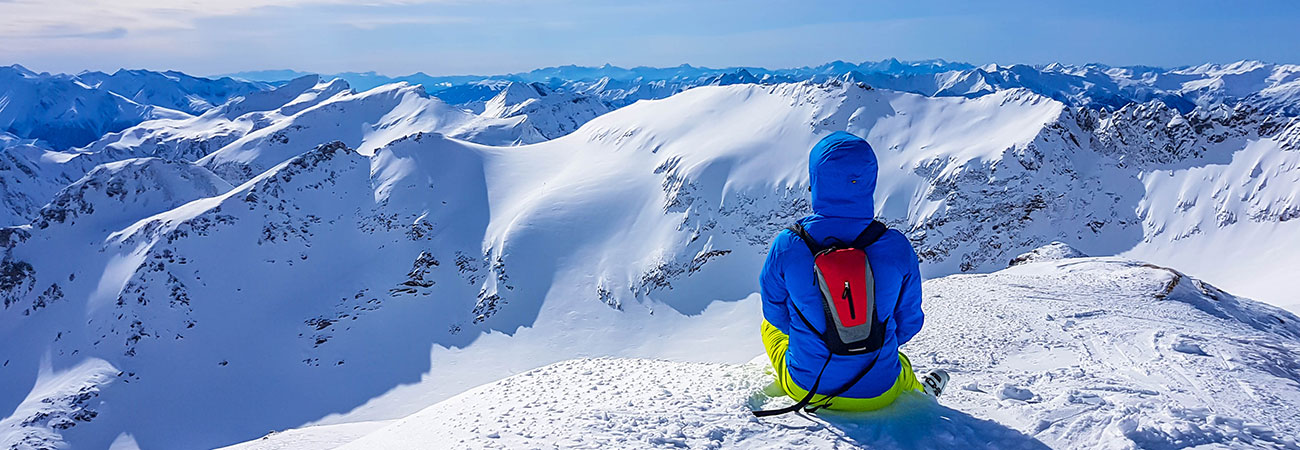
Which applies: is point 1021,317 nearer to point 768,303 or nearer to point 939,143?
point 768,303

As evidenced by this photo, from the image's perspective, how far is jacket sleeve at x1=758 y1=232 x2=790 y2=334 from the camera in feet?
18.6

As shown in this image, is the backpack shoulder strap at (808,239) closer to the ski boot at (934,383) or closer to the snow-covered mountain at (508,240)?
the ski boot at (934,383)

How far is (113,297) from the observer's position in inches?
2960

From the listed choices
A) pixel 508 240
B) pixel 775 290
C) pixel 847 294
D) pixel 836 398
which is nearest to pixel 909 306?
pixel 847 294

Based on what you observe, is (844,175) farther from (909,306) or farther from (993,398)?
(993,398)

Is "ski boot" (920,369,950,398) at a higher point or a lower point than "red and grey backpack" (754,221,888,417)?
lower

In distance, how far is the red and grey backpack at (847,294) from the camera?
5.12 metres

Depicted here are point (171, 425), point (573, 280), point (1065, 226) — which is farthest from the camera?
point (1065, 226)

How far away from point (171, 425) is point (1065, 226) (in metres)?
106

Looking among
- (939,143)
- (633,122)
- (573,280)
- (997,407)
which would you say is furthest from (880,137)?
(997,407)

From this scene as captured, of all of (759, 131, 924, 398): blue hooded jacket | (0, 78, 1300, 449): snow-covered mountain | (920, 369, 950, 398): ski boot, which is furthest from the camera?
(0, 78, 1300, 449): snow-covered mountain

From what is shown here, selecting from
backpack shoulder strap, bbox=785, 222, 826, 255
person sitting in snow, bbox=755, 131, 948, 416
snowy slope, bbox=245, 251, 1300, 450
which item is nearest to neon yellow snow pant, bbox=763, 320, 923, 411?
person sitting in snow, bbox=755, 131, 948, 416

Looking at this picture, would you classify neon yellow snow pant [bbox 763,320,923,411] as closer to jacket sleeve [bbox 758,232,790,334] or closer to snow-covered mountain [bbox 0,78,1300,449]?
jacket sleeve [bbox 758,232,790,334]

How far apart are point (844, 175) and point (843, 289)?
38.6 inches
